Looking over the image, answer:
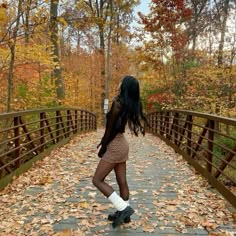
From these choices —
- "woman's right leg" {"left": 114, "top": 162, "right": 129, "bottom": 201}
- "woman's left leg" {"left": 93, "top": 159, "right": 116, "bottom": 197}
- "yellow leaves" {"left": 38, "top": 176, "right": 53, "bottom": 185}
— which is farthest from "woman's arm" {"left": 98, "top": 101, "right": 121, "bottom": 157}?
"yellow leaves" {"left": 38, "top": 176, "right": 53, "bottom": 185}

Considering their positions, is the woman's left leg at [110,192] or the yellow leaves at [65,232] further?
the woman's left leg at [110,192]

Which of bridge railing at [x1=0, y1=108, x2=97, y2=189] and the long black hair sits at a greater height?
the long black hair

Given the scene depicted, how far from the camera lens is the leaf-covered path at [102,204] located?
3.75 m

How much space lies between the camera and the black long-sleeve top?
11.4ft

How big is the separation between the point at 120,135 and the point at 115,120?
22cm

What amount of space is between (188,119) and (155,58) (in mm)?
9271

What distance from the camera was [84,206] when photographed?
4457 mm

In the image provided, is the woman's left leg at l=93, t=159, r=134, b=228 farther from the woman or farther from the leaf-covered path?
the leaf-covered path

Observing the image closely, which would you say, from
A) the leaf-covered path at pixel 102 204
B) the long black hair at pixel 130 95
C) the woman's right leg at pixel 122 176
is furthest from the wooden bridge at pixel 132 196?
the long black hair at pixel 130 95

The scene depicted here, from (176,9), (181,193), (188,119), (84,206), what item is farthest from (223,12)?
(84,206)

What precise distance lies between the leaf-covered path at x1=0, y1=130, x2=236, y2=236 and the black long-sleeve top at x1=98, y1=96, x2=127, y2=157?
3.70 ft

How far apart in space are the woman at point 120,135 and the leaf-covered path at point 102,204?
0.37m

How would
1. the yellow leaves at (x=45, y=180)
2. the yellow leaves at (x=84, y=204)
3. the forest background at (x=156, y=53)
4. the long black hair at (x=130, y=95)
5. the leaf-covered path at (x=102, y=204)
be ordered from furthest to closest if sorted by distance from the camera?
the forest background at (x=156, y=53), the yellow leaves at (x=45, y=180), the yellow leaves at (x=84, y=204), the leaf-covered path at (x=102, y=204), the long black hair at (x=130, y=95)

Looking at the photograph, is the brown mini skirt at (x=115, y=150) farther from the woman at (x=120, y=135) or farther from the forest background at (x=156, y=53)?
the forest background at (x=156, y=53)
